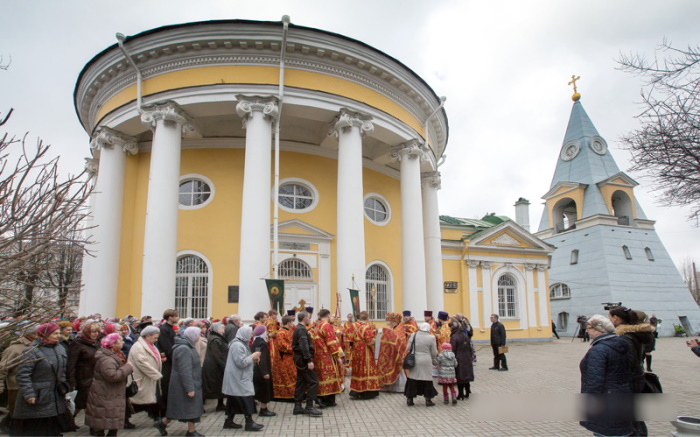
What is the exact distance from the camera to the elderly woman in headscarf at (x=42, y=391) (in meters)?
5.31

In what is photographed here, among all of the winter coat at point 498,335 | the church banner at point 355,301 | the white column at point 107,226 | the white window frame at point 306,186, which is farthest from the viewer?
the white window frame at point 306,186

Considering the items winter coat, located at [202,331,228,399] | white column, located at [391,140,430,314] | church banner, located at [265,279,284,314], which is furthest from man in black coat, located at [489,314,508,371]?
winter coat, located at [202,331,228,399]

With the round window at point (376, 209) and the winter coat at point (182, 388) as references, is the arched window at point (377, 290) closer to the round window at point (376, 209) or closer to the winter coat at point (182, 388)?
the round window at point (376, 209)

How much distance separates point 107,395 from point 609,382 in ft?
18.4

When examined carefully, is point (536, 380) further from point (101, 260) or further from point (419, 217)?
point (101, 260)

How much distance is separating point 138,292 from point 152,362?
9.52 meters

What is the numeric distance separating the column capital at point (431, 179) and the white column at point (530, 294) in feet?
28.0

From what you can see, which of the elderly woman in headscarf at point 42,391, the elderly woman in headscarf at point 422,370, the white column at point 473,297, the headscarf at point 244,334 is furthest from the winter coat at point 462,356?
the white column at point 473,297

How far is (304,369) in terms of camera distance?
774cm

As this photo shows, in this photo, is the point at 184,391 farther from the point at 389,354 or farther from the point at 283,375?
the point at 389,354

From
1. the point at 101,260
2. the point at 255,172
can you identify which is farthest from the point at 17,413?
the point at 101,260

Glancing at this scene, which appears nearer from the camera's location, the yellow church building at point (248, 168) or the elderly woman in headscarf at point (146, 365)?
the elderly woman in headscarf at point (146, 365)

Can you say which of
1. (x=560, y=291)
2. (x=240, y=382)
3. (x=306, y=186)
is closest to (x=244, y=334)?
(x=240, y=382)

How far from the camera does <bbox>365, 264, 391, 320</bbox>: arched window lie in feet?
56.9
